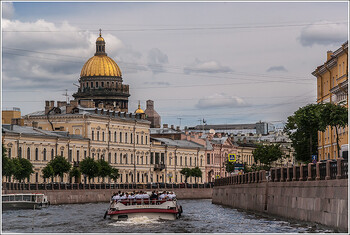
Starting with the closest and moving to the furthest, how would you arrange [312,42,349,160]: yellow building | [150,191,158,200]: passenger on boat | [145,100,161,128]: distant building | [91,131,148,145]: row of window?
[150,191,158,200]: passenger on boat, [312,42,349,160]: yellow building, [91,131,148,145]: row of window, [145,100,161,128]: distant building

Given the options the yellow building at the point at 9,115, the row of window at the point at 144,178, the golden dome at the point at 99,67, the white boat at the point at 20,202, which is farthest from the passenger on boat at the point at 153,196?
the golden dome at the point at 99,67

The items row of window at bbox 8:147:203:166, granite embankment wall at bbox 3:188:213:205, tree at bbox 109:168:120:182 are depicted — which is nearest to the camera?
granite embankment wall at bbox 3:188:213:205

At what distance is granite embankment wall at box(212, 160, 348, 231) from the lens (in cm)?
2961

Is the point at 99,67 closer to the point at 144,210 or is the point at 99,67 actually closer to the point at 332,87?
the point at 332,87

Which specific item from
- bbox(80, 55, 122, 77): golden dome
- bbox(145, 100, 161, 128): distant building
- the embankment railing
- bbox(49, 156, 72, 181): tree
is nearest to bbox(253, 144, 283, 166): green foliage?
bbox(49, 156, 72, 181): tree

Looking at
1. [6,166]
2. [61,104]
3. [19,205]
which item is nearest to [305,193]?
[19,205]

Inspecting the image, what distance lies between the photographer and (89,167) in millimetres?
94625

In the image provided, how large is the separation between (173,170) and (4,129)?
4010cm

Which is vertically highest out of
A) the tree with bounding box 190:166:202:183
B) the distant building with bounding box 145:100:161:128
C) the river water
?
the distant building with bounding box 145:100:161:128

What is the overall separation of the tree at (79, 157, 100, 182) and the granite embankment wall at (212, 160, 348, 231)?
4122 centimetres

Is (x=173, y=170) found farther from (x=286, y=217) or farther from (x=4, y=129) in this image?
(x=286, y=217)

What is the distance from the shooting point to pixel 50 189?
78.9m

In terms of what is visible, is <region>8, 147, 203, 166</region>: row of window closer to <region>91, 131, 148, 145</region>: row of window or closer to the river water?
<region>91, 131, 148, 145</region>: row of window

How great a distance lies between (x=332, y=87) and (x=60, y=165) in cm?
3144
